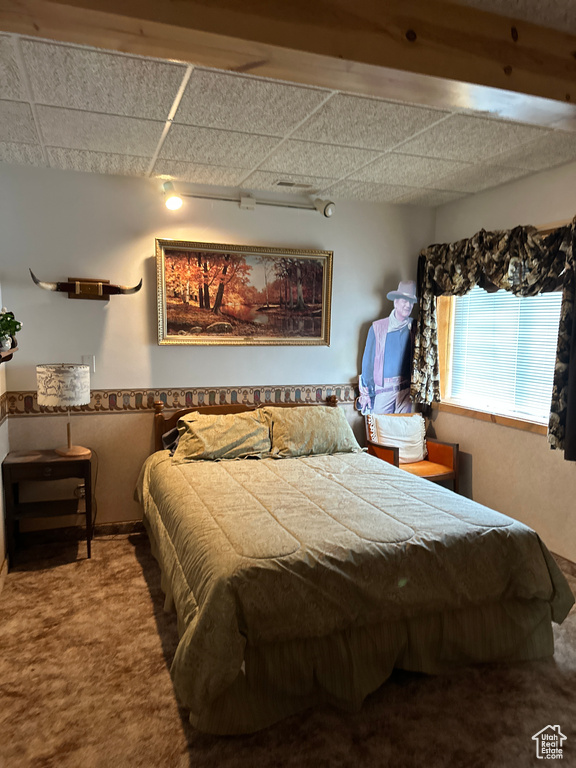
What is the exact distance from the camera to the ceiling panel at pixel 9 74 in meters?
1.96

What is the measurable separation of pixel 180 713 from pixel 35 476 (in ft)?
5.91

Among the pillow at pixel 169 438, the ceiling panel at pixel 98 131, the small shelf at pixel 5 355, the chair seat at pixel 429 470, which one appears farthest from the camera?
the chair seat at pixel 429 470

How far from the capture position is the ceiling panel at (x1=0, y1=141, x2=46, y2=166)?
3.11 m

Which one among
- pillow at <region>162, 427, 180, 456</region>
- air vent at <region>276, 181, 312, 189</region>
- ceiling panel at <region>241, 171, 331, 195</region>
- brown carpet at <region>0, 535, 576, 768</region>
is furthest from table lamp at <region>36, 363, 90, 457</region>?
air vent at <region>276, 181, 312, 189</region>

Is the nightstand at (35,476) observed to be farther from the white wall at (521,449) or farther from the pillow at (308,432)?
the white wall at (521,449)

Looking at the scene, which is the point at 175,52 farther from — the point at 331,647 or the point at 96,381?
the point at 96,381

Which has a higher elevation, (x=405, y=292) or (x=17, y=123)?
(x=17, y=123)

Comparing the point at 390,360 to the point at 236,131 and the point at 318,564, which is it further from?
the point at 318,564

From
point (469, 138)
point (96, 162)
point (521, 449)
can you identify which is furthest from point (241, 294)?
point (521, 449)

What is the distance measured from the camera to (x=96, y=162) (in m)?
3.40

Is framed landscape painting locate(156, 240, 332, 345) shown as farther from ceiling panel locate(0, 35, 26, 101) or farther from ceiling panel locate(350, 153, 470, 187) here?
ceiling panel locate(0, 35, 26, 101)

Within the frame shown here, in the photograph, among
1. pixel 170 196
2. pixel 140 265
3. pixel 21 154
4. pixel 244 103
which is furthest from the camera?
pixel 140 265

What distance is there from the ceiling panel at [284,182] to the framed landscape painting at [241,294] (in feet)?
1.44

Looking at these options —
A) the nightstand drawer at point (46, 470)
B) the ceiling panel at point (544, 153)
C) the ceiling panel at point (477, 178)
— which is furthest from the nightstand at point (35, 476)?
the ceiling panel at point (544, 153)
